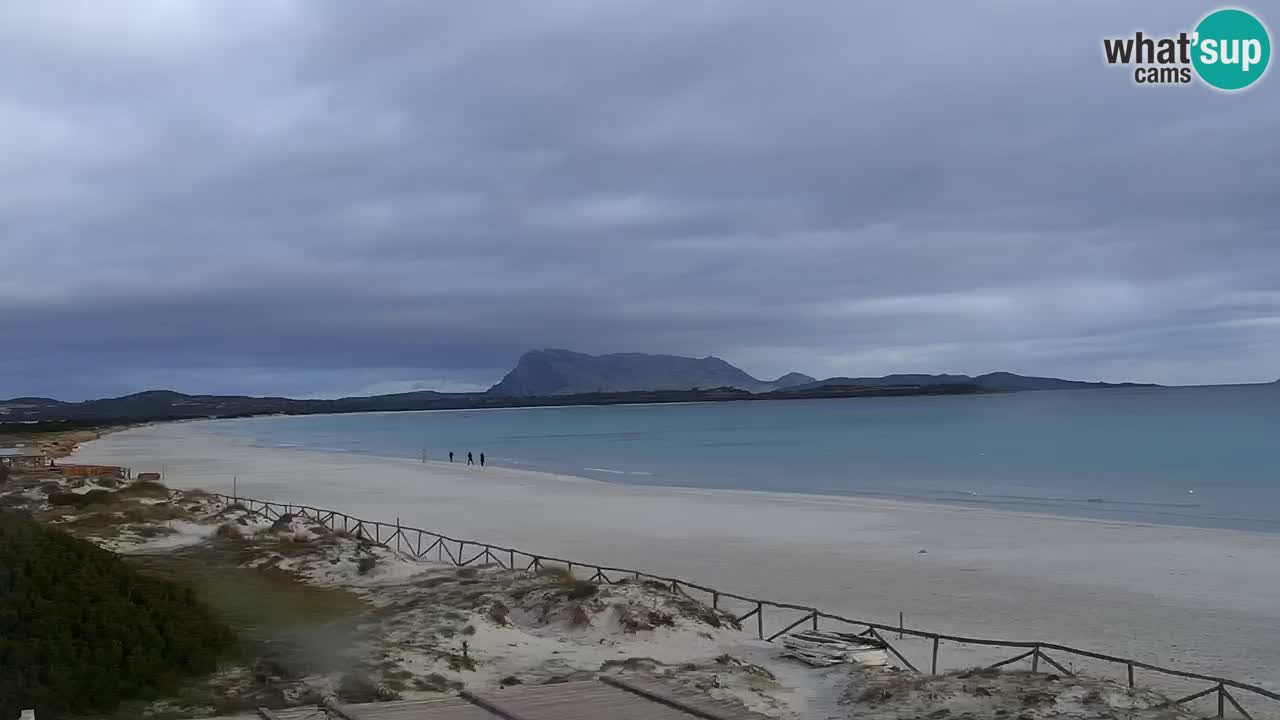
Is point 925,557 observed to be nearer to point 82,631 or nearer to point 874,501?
point 874,501

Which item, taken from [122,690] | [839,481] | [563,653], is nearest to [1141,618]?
[563,653]

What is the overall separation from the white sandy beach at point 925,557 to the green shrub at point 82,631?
10.1 metres

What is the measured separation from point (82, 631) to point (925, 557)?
20.0 metres

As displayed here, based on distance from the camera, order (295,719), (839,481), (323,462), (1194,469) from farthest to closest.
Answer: (323,462), (1194,469), (839,481), (295,719)

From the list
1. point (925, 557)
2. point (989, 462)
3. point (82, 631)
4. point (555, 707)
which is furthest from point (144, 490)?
point (989, 462)

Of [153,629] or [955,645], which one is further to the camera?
[955,645]

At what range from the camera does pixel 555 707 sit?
385 inches

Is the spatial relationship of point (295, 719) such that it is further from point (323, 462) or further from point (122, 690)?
point (323, 462)

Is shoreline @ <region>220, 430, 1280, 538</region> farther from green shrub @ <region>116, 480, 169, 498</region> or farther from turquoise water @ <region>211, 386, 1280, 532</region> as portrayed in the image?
green shrub @ <region>116, 480, 169, 498</region>

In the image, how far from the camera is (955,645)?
15.7m

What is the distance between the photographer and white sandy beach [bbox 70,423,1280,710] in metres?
17.3

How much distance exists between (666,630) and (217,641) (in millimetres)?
5958

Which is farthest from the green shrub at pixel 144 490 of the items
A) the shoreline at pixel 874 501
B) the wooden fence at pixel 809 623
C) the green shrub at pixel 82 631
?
the green shrub at pixel 82 631

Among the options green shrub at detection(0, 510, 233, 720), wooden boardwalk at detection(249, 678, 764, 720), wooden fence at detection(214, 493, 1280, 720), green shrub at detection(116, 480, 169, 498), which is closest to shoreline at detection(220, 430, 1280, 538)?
green shrub at detection(116, 480, 169, 498)
